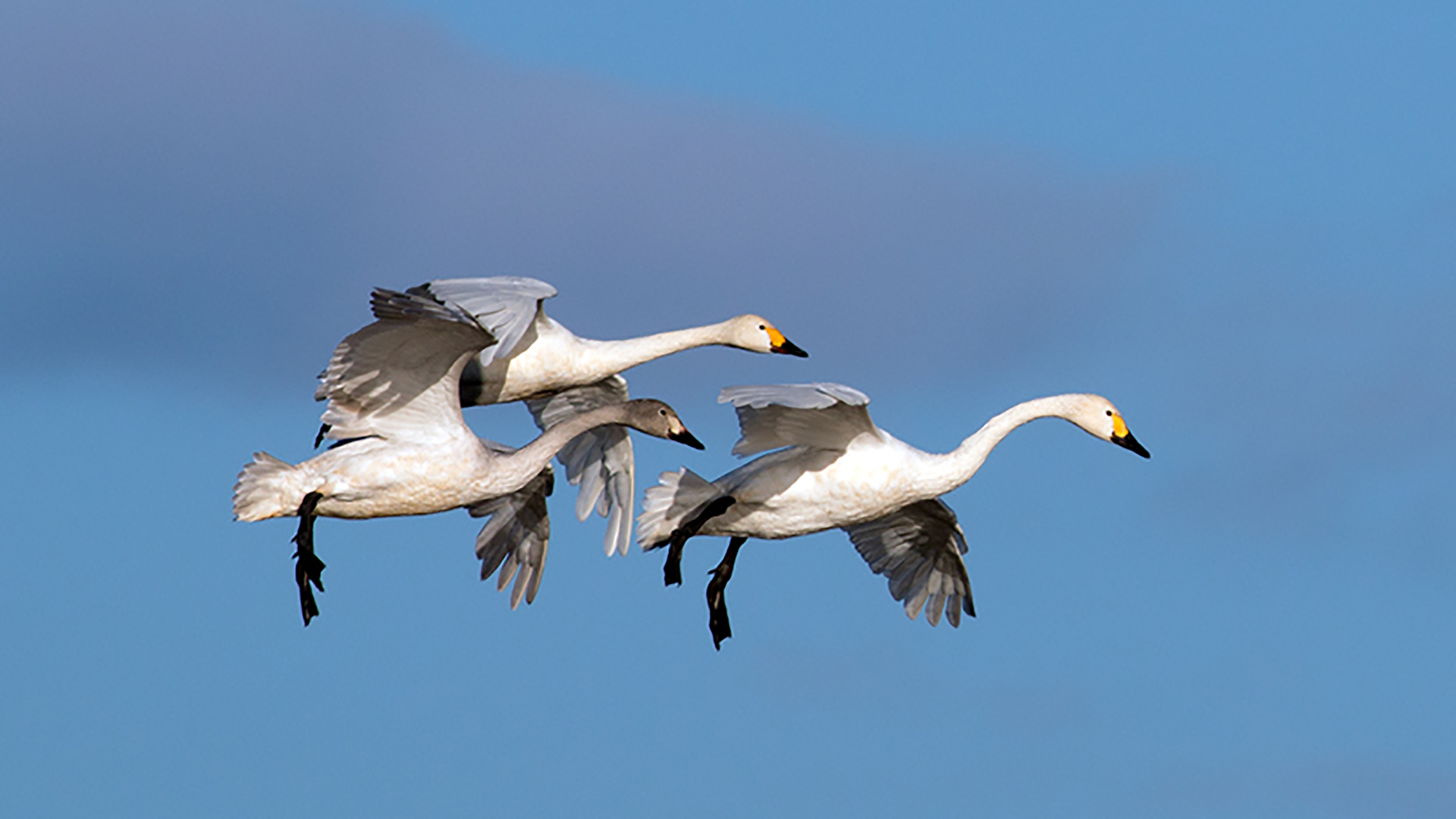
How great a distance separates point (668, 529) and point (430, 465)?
2484mm

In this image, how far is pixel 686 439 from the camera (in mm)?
23875

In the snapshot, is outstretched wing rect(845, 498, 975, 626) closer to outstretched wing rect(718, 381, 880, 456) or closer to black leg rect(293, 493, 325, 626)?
outstretched wing rect(718, 381, 880, 456)

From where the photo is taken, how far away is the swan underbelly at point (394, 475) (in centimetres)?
2258

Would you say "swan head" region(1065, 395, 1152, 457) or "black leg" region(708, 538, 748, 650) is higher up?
"swan head" region(1065, 395, 1152, 457)

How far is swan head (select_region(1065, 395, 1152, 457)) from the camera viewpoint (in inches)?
987

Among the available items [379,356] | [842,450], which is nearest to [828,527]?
[842,450]

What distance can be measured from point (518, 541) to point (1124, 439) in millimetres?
5880

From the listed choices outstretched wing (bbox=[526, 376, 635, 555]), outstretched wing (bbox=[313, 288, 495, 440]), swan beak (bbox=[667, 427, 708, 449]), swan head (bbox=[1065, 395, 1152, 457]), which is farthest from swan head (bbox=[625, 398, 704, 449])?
swan head (bbox=[1065, 395, 1152, 457])

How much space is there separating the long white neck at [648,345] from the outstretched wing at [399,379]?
2277 mm

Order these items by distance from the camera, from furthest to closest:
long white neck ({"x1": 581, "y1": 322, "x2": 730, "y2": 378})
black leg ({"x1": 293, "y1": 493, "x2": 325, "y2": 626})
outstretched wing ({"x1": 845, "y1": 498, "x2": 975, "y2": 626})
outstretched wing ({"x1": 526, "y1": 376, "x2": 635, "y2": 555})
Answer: outstretched wing ({"x1": 845, "y1": 498, "x2": 975, "y2": 626}), outstretched wing ({"x1": 526, "y1": 376, "x2": 635, "y2": 555}), long white neck ({"x1": 581, "y1": 322, "x2": 730, "y2": 378}), black leg ({"x1": 293, "y1": 493, "x2": 325, "y2": 626})

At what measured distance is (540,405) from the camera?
2744 centimetres

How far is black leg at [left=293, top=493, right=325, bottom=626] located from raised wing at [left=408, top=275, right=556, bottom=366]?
210cm

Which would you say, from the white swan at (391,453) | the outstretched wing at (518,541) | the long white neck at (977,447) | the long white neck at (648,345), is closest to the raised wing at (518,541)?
the outstretched wing at (518,541)

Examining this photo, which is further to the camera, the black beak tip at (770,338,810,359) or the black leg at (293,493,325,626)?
the black beak tip at (770,338,810,359)
